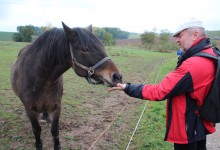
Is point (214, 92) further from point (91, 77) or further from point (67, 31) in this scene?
point (67, 31)

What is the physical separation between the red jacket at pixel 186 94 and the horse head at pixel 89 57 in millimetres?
609

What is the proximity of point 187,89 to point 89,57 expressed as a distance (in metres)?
1.31

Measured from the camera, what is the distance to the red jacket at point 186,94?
2201 millimetres

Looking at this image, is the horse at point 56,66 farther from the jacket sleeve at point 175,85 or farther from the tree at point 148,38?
the tree at point 148,38

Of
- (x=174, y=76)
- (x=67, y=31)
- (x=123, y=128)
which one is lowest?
(x=123, y=128)

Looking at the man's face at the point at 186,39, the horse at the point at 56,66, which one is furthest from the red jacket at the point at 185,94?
the horse at the point at 56,66

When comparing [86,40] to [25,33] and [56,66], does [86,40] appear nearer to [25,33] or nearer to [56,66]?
[56,66]

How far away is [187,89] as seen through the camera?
2242 millimetres

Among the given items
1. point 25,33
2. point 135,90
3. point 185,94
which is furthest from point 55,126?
point 25,33

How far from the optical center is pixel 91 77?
117 inches

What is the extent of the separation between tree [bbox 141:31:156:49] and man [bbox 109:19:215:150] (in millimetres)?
60416

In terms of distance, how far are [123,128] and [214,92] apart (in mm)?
3537

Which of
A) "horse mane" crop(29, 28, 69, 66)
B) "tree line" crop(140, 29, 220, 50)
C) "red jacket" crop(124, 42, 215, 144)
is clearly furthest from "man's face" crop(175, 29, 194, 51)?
"tree line" crop(140, 29, 220, 50)

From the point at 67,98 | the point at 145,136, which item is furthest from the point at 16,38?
the point at 145,136
